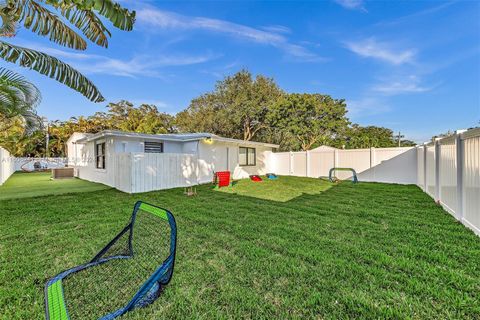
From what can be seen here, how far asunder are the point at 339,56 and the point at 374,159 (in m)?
7.22

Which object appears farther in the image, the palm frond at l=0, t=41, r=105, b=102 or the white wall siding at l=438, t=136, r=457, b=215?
the palm frond at l=0, t=41, r=105, b=102

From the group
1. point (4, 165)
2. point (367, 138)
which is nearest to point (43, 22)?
point (4, 165)

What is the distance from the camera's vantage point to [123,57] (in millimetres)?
12195

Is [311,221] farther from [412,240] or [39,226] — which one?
[39,226]

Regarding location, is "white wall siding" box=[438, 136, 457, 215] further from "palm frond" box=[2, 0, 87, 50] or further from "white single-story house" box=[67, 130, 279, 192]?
"white single-story house" box=[67, 130, 279, 192]

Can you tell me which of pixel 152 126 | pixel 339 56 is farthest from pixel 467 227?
pixel 152 126

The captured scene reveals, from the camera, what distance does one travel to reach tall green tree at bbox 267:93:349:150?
23422 millimetres

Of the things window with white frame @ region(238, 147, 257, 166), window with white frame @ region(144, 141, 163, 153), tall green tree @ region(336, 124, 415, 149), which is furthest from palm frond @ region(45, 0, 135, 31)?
tall green tree @ region(336, 124, 415, 149)

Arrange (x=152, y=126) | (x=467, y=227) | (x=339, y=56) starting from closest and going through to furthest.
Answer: (x=467, y=227), (x=339, y=56), (x=152, y=126)

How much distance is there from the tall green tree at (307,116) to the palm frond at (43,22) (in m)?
19.9

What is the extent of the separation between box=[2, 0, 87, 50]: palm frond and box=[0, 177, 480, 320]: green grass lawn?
443cm

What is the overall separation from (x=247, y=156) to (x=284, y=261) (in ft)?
45.4

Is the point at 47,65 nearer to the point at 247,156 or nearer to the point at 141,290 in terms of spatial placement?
the point at 141,290

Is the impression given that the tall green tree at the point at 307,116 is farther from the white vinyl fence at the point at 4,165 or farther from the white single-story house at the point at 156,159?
the white vinyl fence at the point at 4,165
